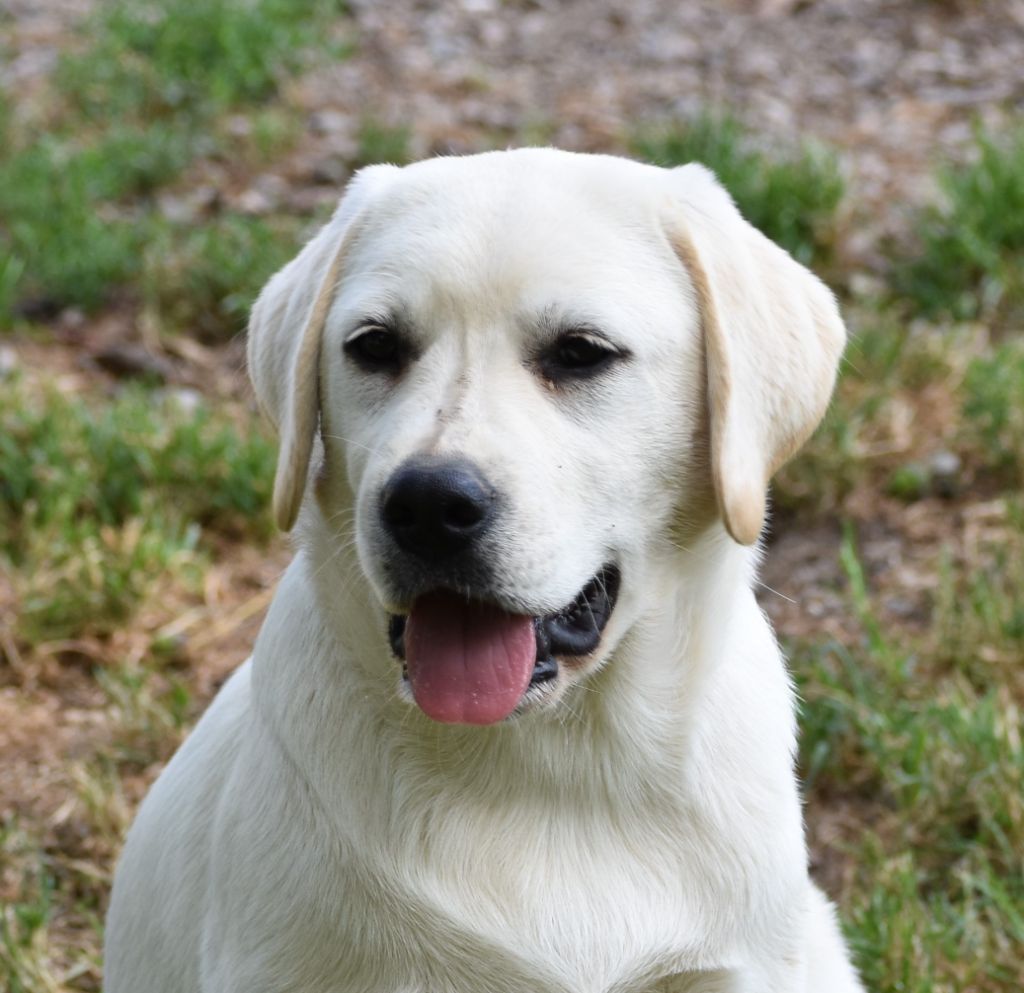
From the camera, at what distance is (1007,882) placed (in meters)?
3.71

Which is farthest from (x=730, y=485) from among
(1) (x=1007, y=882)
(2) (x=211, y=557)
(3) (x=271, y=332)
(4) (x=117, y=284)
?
(4) (x=117, y=284)

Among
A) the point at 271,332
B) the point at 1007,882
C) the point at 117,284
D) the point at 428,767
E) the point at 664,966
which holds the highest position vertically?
the point at 271,332

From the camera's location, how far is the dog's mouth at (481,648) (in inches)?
103

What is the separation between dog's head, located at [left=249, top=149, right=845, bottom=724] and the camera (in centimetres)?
257

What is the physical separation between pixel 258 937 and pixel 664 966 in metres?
0.66

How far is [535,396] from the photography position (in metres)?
2.64

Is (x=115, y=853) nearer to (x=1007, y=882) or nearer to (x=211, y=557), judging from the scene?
(x=211, y=557)

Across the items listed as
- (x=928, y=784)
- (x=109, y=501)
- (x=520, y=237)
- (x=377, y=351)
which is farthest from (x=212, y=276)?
(x=520, y=237)

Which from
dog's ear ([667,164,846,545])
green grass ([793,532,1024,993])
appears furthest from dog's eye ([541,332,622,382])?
green grass ([793,532,1024,993])

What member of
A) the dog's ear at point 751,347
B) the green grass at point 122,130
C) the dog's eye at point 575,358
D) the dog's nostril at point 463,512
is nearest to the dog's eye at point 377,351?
the dog's eye at point 575,358

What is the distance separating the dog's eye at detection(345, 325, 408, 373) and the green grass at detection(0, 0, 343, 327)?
3.66 metres

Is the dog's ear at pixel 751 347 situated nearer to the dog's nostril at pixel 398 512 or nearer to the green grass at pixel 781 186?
the dog's nostril at pixel 398 512

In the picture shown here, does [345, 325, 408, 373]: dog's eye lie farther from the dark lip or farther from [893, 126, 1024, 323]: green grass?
[893, 126, 1024, 323]: green grass

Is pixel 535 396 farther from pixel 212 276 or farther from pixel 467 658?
pixel 212 276
